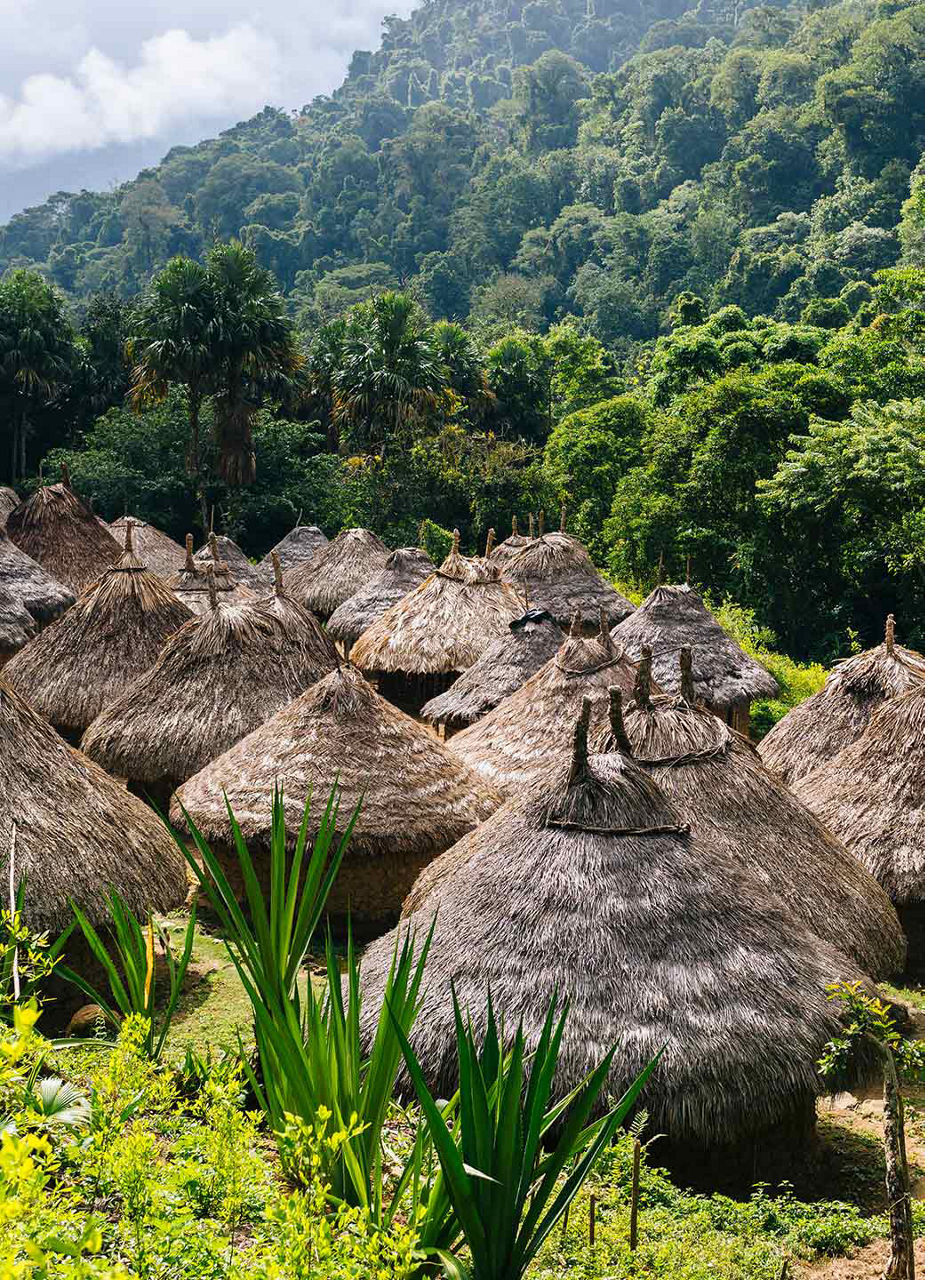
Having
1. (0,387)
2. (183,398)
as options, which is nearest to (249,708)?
(183,398)

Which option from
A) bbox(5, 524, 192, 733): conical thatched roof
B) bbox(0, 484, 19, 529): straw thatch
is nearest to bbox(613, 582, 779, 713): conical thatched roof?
bbox(5, 524, 192, 733): conical thatched roof

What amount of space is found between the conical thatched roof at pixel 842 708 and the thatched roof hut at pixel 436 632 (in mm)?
7297

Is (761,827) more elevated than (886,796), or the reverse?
(761,827)

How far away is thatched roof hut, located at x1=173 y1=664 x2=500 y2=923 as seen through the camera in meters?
11.9

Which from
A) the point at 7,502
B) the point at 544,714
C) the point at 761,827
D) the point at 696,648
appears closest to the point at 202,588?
the point at 696,648

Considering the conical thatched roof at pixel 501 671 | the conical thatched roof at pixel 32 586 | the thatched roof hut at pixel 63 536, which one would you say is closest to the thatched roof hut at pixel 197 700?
the conical thatched roof at pixel 501 671

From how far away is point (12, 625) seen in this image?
69.4 feet

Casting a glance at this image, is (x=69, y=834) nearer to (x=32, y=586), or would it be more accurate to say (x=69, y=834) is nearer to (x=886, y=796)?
(x=886, y=796)

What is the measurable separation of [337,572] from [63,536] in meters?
5.84

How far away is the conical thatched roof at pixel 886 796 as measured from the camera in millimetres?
11328

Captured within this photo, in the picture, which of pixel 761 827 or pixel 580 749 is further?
pixel 761 827

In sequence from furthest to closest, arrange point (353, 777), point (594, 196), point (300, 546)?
point (594, 196) < point (300, 546) < point (353, 777)

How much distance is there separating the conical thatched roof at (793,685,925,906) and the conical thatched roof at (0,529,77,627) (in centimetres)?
1471

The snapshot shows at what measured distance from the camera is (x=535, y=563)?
24.0 m
